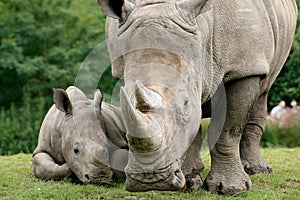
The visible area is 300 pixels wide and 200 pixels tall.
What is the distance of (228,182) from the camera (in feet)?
22.5

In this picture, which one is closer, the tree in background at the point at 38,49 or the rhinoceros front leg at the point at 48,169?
the rhinoceros front leg at the point at 48,169

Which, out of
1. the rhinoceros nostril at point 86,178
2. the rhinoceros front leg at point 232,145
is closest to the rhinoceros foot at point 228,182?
the rhinoceros front leg at point 232,145

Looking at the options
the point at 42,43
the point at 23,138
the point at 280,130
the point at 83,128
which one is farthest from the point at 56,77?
the point at 83,128

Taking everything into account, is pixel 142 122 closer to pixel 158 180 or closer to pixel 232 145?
pixel 158 180

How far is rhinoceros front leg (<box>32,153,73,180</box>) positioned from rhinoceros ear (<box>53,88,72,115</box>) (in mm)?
553

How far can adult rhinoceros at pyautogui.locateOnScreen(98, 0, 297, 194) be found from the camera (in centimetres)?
507

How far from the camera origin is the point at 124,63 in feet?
19.2

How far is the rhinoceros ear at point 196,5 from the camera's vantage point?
228 inches

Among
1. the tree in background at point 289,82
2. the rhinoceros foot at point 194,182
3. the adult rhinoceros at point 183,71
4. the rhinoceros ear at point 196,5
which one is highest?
the rhinoceros ear at point 196,5

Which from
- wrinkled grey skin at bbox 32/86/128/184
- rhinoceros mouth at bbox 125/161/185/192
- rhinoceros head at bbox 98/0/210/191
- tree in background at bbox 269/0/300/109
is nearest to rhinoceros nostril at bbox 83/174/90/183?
wrinkled grey skin at bbox 32/86/128/184

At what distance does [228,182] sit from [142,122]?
234 cm

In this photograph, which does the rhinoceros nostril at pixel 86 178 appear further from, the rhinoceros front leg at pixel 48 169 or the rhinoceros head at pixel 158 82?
the rhinoceros head at pixel 158 82

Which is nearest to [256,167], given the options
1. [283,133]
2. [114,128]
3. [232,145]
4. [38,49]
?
[232,145]

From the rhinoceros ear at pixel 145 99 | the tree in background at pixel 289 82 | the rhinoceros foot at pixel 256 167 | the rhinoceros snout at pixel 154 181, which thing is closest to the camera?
the rhinoceros ear at pixel 145 99
